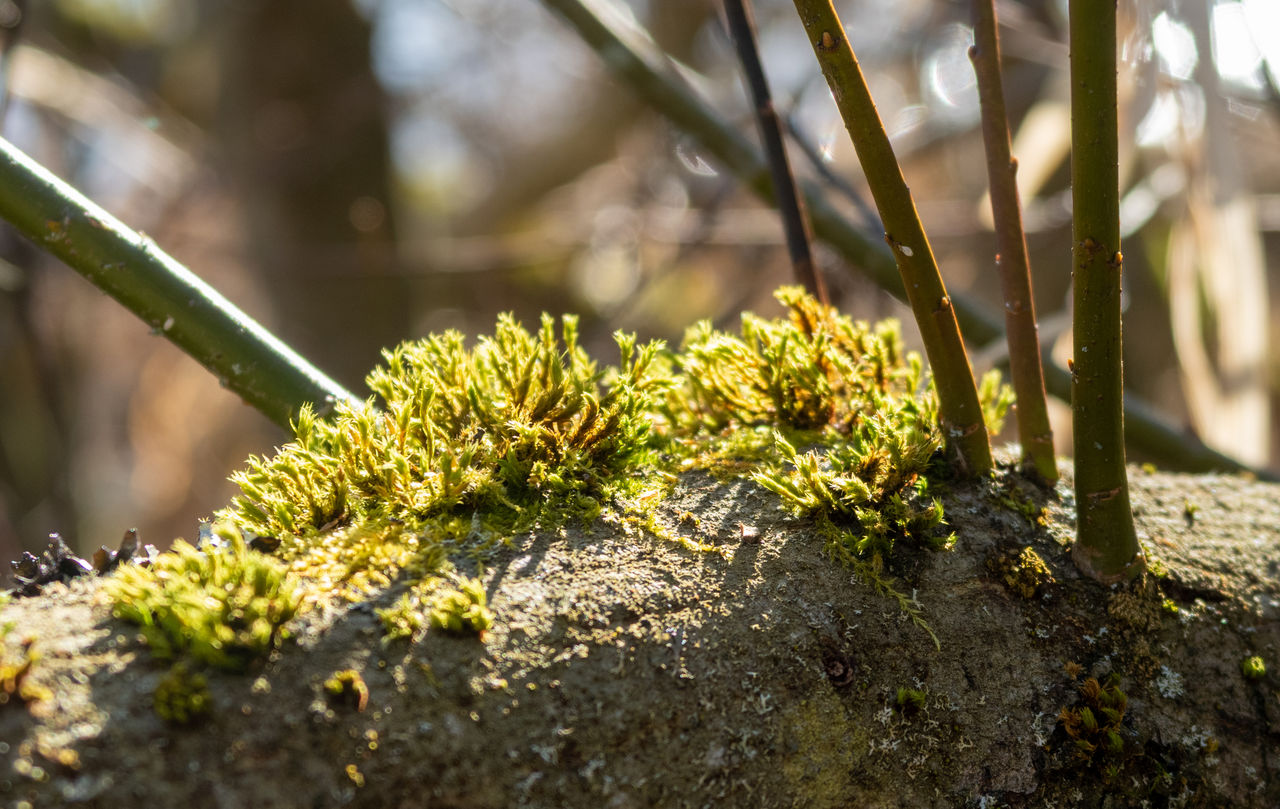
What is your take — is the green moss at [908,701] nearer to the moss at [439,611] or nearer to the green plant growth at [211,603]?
the moss at [439,611]

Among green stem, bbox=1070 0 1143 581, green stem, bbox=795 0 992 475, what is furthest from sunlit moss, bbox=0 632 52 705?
green stem, bbox=1070 0 1143 581

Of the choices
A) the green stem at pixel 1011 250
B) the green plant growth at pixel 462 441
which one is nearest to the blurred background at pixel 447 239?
the green stem at pixel 1011 250

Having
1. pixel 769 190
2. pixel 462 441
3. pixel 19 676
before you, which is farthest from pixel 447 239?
pixel 19 676

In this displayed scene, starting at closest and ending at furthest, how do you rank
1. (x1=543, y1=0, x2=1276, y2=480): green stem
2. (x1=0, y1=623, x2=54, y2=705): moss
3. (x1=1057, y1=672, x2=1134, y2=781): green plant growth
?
(x1=0, y1=623, x2=54, y2=705): moss < (x1=1057, y1=672, x2=1134, y2=781): green plant growth < (x1=543, y1=0, x2=1276, y2=480): green stem

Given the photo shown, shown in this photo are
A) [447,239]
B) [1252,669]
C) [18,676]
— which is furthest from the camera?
[447,239]

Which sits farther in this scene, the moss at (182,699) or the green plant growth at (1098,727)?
the green plant growth at (1098,727)

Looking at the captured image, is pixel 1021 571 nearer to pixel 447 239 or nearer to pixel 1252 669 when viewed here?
pixel 1252 669

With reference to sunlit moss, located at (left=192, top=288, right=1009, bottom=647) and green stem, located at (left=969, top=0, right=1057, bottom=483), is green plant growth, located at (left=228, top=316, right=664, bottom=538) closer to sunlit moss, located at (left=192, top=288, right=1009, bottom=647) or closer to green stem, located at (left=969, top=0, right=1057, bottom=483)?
sunlit moss, located at (left=192, top=288, right=1009, bottom=647)
